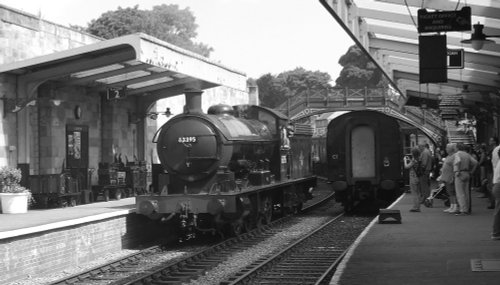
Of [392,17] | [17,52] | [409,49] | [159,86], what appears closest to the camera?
[392,17]

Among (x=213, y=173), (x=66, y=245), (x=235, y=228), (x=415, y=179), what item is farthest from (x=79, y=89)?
(x=415, y=179)

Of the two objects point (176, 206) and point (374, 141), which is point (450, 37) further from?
point (176, 206)

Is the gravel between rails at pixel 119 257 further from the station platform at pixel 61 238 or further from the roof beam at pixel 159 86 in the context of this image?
the roof beam at pixel 159 86

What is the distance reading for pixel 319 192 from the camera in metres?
29.4

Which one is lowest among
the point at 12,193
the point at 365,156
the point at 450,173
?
the point at 12,193

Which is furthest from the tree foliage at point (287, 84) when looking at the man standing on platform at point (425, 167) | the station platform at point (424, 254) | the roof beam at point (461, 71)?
the station platform at point (424, 254)

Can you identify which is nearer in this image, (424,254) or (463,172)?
(424,254)

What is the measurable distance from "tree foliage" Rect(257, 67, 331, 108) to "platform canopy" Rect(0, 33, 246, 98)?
58.0 m

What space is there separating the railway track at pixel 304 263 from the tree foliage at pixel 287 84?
65.4 m

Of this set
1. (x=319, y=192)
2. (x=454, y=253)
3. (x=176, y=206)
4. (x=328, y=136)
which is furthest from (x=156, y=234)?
(x=319, y=192)

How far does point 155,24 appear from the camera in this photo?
66.2 m

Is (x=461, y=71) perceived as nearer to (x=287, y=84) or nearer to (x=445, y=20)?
(x=445, y=20)

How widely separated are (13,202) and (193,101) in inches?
169

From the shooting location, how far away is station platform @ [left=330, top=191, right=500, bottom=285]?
24.4 feet
